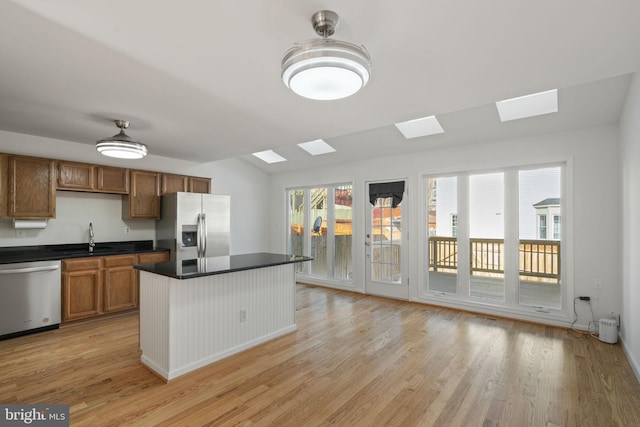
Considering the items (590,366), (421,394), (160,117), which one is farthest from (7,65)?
(590,366)

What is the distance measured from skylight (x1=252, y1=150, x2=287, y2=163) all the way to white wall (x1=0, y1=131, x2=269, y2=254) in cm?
39

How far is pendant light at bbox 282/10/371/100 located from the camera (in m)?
1.48

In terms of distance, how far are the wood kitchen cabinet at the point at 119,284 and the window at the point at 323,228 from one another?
3.11 metres

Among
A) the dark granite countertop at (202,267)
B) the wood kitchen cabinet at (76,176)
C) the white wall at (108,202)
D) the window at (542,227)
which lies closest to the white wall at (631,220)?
the window at (542,227)

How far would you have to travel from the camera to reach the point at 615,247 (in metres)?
3.55

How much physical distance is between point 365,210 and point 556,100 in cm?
304

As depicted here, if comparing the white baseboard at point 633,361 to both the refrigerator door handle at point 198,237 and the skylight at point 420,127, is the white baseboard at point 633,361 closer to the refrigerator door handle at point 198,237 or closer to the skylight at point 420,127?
the skylight at point 420,127

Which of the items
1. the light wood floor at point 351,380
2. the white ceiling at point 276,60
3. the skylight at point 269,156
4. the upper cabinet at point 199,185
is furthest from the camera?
the skylight at point 269,156

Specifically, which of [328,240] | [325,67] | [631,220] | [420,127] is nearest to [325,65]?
[325,67]

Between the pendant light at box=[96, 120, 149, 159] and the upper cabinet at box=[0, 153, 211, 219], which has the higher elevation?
the pendant light at box=[96, 120, 149, 159]

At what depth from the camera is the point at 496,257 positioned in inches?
173

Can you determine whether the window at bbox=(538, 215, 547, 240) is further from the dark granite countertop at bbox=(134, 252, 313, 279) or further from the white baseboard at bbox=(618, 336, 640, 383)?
the dark granite countertop at bbox=(134, 252, 313, 279)

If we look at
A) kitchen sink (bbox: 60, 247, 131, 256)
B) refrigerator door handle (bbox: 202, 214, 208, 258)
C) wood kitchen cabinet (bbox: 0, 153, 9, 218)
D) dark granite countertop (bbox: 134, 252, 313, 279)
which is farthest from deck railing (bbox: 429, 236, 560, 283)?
wood kitchen cabinet (bbox: 0, 153, 9, 218)

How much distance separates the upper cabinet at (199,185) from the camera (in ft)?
17.9
